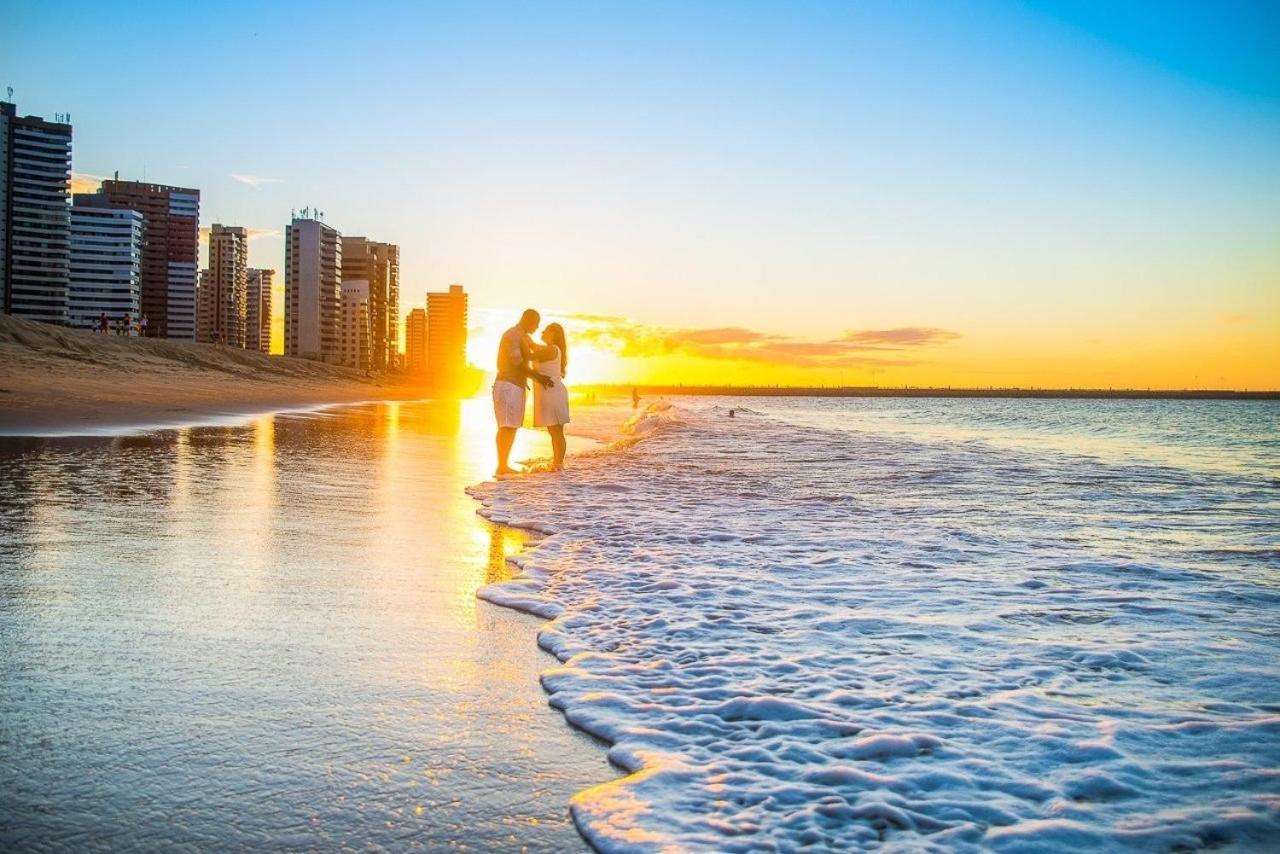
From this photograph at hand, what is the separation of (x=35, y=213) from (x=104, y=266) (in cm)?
1781

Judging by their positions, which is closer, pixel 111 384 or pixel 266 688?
pixel 266 688

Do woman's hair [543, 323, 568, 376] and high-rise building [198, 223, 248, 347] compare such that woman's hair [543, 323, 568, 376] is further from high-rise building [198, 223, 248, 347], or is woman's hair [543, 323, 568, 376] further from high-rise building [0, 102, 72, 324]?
high-rise building [198, 223, 248, 347]

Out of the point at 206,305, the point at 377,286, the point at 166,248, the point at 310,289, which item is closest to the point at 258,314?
the point at 206,305

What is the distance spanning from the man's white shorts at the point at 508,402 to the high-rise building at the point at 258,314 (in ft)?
625

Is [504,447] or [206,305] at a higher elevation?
[206,305]

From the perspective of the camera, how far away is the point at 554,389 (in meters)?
11.5

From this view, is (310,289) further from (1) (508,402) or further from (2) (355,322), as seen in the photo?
(1) (508,402)

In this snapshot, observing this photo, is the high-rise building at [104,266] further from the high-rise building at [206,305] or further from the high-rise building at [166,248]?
the high-rise building at [206,305]

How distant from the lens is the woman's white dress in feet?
37.9

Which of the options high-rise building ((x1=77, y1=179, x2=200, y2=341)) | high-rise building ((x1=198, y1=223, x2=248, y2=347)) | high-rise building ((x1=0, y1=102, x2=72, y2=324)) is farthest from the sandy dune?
high-rise building ((x1=198, y1=223, x2=248, y2=347))

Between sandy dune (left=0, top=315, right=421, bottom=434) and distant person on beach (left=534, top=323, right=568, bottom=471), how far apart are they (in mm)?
9129

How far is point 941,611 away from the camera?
438 cm

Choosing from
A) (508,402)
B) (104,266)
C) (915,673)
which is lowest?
(915,673)

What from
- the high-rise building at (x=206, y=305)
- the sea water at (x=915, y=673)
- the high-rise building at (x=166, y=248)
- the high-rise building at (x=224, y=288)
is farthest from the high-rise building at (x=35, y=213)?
the sea water at (x=915, y=673)
